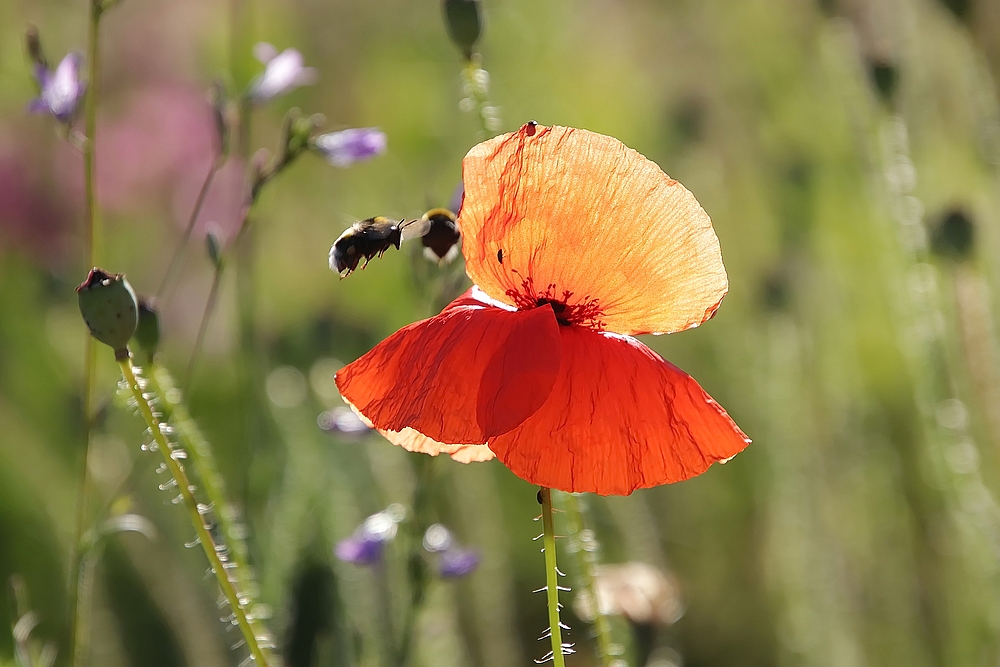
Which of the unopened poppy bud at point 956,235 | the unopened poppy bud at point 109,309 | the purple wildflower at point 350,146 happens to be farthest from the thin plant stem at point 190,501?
the unopened poppy bud at point 956,235

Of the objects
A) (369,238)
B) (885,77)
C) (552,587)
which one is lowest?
(552,587)

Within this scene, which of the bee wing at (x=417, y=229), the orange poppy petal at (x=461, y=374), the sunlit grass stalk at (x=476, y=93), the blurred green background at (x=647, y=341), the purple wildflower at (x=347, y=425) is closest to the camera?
the orange poppy petal at (x=461, y=374)

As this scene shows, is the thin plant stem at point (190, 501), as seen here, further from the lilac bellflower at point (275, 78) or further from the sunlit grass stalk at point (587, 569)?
the lilac bellflower at point (275, 78)

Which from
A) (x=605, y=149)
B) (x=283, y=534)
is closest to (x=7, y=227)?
(x=283, y=534)

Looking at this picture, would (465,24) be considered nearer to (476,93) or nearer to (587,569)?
(476,93)

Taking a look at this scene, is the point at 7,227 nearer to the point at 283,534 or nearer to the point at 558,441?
the point at 283,534

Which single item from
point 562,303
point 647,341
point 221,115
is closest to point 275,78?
point 221,115
